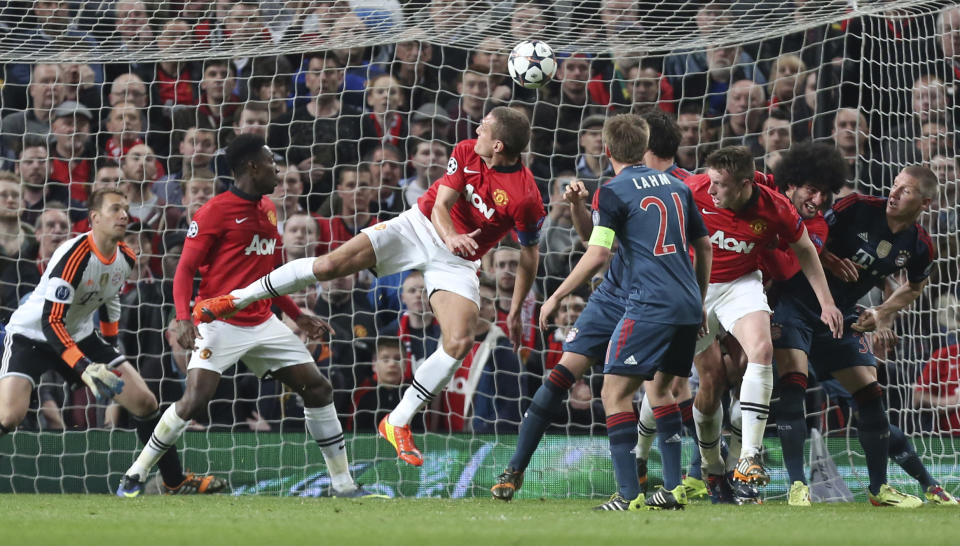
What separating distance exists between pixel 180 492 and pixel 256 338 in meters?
1.21

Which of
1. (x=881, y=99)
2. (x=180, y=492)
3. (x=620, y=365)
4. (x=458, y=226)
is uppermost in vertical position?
(x=881, y=99)

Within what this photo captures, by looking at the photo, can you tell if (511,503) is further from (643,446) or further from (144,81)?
(144,81)

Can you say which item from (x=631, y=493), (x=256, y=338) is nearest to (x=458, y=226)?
(x=256, y=338)

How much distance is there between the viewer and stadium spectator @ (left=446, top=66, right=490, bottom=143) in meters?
8.88

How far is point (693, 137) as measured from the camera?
8.64 metres

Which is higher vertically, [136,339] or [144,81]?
[144,81]

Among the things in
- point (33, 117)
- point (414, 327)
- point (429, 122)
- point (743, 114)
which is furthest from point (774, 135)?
point (33, 117)

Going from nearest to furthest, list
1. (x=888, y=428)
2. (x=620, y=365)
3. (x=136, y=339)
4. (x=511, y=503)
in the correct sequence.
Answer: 1. (x=620, y=365)
2. (x=511, y=503)
3. (x=888, y=428)
4. (x=136, y=339)

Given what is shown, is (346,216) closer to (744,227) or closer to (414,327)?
(414,327)

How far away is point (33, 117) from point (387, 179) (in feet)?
9.79

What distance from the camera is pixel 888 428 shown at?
595 centimetres

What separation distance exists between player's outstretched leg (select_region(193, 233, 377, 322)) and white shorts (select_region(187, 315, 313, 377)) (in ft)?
1.94

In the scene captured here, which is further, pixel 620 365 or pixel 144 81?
pixel 144 81

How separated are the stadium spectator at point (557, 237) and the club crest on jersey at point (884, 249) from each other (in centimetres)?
290
